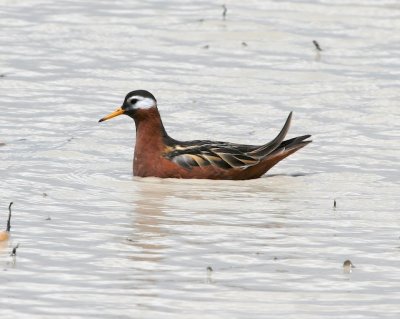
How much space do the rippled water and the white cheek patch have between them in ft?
2.20

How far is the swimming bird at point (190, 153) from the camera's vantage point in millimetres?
15766

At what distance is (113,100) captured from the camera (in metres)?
19.5

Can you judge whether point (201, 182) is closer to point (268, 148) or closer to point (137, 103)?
point (268, 148)

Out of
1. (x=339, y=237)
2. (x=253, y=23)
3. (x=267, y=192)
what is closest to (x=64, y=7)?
(x=253, y=23)

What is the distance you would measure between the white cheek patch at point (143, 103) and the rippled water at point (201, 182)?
67 centimetres

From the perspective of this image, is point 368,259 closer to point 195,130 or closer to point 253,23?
point 195,130

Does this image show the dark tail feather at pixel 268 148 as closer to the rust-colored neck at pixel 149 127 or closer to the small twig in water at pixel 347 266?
the rust-colored neck at pixel 149 127

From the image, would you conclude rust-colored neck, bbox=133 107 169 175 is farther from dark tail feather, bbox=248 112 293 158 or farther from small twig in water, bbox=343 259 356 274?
small twig in water, bbox=343 259 356 274

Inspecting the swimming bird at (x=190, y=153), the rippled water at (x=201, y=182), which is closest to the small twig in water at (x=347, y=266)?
the rippled water at (x=201, y=182)

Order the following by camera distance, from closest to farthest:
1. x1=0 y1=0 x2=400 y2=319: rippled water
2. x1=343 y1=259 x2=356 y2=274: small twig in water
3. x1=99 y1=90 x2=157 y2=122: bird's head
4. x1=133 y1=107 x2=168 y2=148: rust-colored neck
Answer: x1=0 y1=0 x2=400 y2=319: rippled water → x1=343 y1=259 x2=356 y2=274: small twig in water → x1=133 y1=107 x2=168 y2=148: rust-colored neck → x1=99 y1=90 x2=157 y2=122: bird's head

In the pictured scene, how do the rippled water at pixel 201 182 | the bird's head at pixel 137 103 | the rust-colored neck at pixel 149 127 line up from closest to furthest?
the rippled water at pixel 201 182 < the rust-colored neck at pixel 149 127 < the bird's head at pixel 137 103

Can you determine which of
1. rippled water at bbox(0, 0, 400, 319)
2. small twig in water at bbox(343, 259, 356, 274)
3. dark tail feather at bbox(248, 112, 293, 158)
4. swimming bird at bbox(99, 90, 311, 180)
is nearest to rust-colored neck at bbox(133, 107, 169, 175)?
swimming bird at bbox(99, 90, 311, 180)

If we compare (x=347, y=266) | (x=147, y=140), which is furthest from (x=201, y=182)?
(x=347, y=266)

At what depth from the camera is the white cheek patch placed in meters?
16.4
